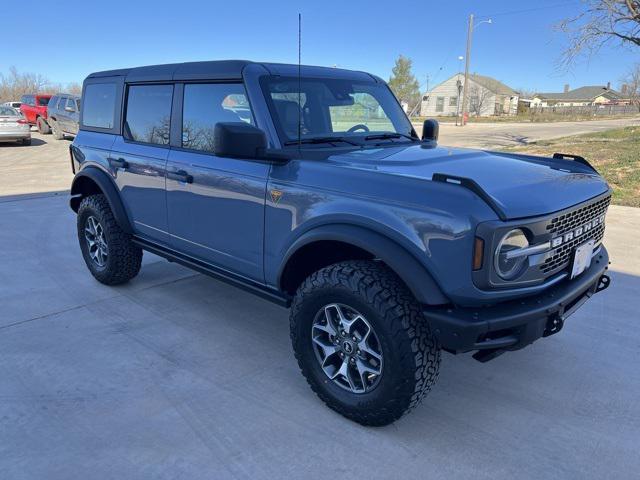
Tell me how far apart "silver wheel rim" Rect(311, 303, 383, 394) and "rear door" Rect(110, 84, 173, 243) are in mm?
1755

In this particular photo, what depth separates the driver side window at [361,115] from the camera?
3.56 meters

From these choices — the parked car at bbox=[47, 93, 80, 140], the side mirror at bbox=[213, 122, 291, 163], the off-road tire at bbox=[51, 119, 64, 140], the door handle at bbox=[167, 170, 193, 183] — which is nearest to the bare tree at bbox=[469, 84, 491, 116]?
the off-road tire at bbox=[51, 119, 64, 140]

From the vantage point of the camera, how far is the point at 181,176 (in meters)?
3.63

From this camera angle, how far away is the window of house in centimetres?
332

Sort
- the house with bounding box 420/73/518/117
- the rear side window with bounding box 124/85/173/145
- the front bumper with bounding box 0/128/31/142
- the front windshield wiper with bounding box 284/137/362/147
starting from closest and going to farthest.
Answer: the front windshield wiper with bounding box 284/137/362/147 < the rear side window with bounding box 124/85/173/145 < the front bumper with bounding box 0/128/31/142 < the house with bounding box 420/73/518/117

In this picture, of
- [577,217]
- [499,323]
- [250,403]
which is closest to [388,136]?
[577,217]

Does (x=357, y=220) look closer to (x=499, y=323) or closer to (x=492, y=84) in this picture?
(x=499, y=323)

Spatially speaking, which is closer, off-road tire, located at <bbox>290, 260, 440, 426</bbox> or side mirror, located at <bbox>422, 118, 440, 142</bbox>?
off-road tire, located at <bbox>290, 260, 440, 426</bbox>

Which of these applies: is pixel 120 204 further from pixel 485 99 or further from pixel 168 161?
pixel 485 99

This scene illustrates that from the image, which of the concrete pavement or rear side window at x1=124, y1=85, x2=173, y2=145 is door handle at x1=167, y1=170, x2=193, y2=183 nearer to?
rear side window at x1=124, y1=85, x2=173, y2=145

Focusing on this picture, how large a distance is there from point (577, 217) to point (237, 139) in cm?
186

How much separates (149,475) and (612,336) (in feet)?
10.8

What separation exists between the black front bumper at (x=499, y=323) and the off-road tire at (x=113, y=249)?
3.11 metres

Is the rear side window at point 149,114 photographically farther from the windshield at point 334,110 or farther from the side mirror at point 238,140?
the side mirror at point 238,140
